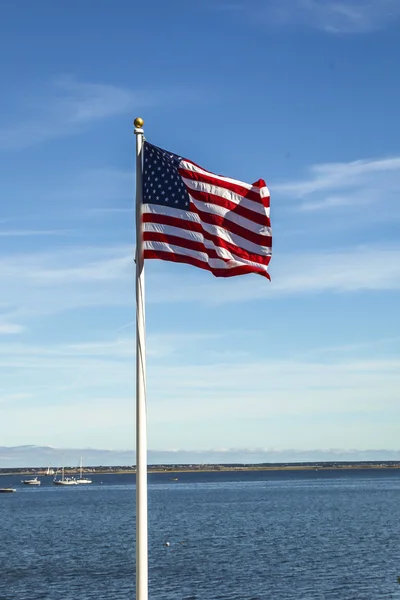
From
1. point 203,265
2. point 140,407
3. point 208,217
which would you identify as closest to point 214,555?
point 140,407

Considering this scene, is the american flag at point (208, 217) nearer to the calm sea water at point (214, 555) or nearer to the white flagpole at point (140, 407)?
the white flagpole at point (140, 407)

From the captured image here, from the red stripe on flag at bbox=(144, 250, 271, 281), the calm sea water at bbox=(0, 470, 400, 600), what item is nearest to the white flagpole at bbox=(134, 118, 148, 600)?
the red stripe on flag at bbox=(144, 250, 271, 281)

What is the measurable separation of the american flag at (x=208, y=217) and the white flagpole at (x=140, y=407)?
0.16 metres

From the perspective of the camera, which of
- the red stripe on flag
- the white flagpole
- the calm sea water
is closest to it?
the white flagpole

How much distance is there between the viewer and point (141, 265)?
680 inches

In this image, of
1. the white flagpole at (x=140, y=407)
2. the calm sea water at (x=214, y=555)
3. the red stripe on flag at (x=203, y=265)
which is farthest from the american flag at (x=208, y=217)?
the calm sea water at (x=214, y=555)

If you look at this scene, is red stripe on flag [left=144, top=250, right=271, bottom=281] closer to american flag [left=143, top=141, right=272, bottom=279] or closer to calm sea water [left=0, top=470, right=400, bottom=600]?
american flag [left=143, top=141, right=272, bottom=279]

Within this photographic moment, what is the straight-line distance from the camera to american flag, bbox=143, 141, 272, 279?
56.6 feet

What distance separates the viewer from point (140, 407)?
56.0 feet

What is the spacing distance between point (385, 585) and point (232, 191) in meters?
51.7

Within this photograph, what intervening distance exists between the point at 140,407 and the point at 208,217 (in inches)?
144

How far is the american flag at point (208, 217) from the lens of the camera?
1725cm

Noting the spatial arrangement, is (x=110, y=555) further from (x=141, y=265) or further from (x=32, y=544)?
(x=141, y=265)

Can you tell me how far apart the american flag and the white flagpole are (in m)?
0.16
